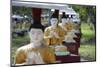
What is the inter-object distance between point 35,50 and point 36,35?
0.19m

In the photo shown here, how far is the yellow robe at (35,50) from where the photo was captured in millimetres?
2656

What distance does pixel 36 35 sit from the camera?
2.74 metres

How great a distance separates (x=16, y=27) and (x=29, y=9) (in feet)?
0.91

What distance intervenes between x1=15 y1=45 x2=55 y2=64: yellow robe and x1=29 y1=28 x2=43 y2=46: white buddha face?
0.10m

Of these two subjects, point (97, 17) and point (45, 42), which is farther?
point (97, 17)

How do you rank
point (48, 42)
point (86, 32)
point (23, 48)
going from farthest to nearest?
point (86, 32) < point (48, 42) < point (23, 48)

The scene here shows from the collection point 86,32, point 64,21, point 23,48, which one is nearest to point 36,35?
point 23,48

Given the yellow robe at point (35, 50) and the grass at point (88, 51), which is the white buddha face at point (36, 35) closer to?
the yellow robe at point (35, 50)

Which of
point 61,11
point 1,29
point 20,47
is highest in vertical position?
point 61,11

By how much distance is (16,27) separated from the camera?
8.63ft

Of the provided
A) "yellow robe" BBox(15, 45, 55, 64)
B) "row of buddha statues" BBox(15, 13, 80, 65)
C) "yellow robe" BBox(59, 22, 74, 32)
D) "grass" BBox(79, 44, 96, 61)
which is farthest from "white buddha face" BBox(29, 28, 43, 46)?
"grass" BBox(79, 44, 96, 61)

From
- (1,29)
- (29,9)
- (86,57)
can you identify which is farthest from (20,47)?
(86,57)

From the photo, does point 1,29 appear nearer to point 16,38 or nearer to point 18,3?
point 16,38

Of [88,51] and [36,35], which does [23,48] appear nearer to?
[36,35]
